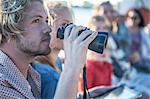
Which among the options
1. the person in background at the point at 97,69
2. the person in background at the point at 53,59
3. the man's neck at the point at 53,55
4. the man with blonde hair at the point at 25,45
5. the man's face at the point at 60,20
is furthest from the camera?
the person in background at the point at 97,69

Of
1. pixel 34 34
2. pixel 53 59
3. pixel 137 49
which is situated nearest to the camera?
pixel 34 34

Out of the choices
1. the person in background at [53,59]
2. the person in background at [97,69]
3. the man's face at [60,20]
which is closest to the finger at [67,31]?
the person in background at [53,59]

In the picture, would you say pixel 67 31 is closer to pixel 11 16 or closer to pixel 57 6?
pixel 11 16

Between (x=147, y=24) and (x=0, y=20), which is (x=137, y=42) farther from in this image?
(x=0, y=20)

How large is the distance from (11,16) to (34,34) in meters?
0.12

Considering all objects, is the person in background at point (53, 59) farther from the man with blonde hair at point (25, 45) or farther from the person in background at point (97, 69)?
the person in background at point (97, 69)

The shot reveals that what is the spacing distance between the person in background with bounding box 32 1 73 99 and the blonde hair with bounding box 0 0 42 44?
29 cm

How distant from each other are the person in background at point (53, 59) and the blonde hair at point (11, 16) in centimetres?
29

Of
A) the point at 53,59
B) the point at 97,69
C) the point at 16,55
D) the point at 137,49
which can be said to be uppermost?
the point at 16,55

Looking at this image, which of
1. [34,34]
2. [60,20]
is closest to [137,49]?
[60,20]

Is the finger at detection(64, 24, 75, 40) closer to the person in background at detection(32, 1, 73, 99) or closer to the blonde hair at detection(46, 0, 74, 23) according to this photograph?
the person in background at detection(32, 1, 73, 99)

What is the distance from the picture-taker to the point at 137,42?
5590 mm

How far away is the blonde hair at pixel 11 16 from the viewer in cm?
186

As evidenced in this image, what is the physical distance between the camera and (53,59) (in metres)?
2.46
